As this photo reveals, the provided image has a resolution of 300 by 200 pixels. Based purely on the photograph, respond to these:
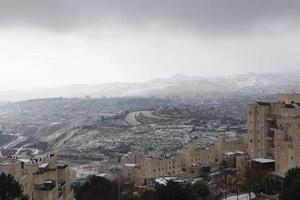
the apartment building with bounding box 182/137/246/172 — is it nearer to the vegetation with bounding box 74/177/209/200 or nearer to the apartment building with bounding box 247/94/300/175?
the apartment building with bounding box 247/94/300/175

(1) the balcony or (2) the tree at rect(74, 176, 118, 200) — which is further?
(2) the tree at rect(74, 176, 118, 200)

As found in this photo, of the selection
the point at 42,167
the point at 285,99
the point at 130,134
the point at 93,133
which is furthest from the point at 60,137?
the point at 42,167

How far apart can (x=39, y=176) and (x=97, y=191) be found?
503 cm

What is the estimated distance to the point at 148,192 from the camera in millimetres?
26203

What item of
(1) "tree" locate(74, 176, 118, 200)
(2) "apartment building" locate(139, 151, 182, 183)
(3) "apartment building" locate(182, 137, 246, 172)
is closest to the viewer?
(1) "tree" locate(74, 176, 118, 200)

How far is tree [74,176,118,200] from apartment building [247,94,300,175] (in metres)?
11.0

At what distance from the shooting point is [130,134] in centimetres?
8850

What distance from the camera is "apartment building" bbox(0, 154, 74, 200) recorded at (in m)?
22.6

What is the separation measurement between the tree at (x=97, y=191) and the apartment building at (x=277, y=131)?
10987 mm

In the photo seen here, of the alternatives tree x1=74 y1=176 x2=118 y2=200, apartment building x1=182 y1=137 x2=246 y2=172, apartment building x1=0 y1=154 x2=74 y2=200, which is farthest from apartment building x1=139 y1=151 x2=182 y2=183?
apartment building x1=0 y1=154 x2=74 y2=200

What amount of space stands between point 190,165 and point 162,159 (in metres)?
2.87

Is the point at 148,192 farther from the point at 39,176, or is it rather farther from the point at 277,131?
the point at 277,131

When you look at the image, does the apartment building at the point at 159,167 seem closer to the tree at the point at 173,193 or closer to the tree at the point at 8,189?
the tree at the point at 173,193

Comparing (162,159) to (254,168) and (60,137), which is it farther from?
(60,137)
